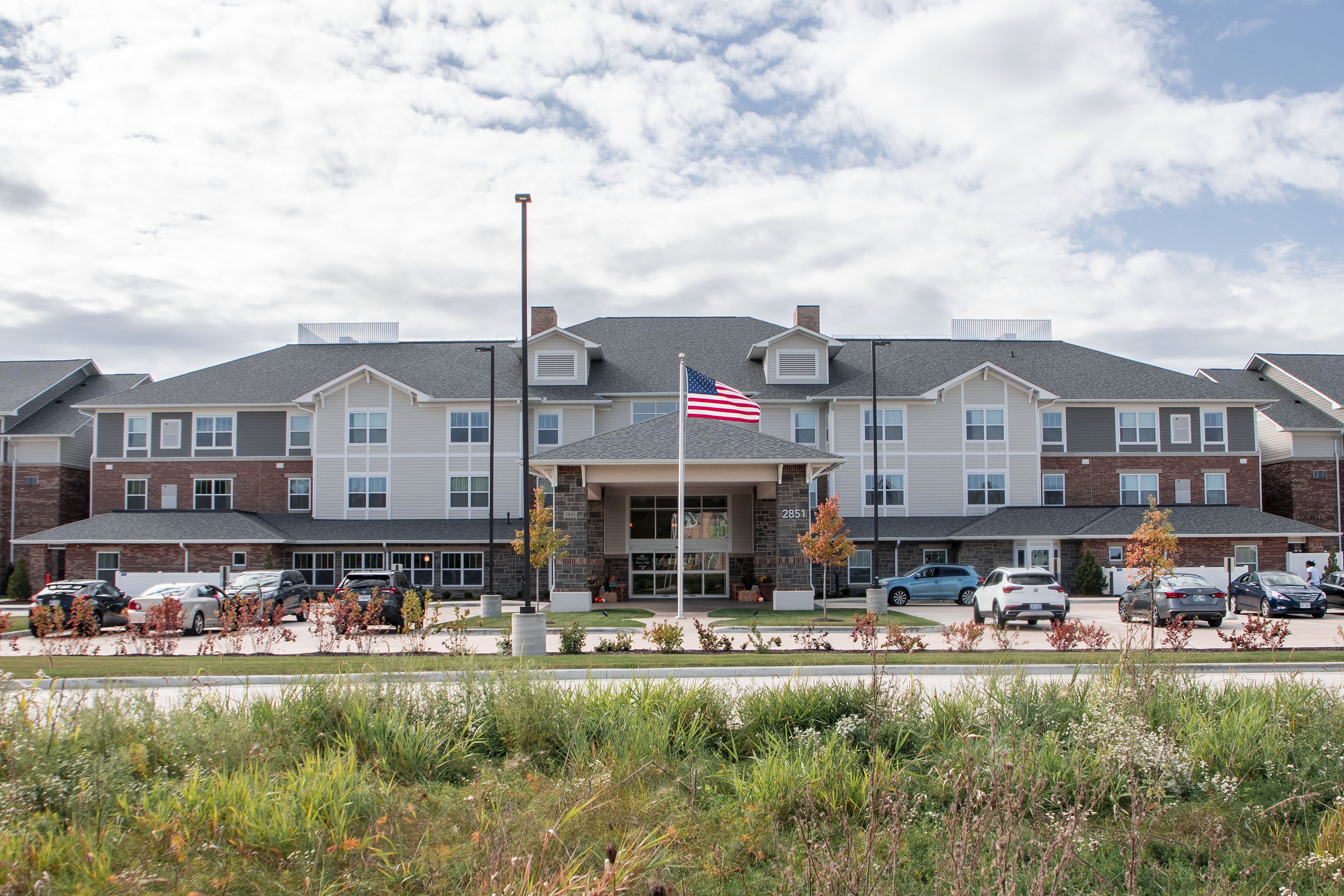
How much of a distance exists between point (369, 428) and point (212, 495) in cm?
902

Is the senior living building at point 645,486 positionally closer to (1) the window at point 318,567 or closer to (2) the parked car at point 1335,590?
(1) the window at point 318,567

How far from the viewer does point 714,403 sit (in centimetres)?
2512

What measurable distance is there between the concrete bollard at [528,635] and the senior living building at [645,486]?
20172 mm

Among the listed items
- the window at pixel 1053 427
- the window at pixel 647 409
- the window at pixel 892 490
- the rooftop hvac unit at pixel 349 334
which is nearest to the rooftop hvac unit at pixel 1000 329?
the window at pixel 1053 427

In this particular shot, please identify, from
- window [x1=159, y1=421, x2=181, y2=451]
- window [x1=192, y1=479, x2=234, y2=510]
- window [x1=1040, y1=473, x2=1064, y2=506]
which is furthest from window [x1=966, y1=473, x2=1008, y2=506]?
window [x1=159, y1=421, x2=181, y2=451]

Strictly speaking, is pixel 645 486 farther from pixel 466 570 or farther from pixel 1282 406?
pixel 1282 406

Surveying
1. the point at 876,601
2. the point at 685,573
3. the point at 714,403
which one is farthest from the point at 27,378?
the point at 876,601

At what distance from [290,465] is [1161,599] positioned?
127 feet

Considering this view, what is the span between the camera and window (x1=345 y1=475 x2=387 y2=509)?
43.3 m

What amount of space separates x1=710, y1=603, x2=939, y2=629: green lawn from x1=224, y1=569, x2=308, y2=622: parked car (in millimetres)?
14422

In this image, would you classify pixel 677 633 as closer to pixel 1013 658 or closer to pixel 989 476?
pixel 1013 658

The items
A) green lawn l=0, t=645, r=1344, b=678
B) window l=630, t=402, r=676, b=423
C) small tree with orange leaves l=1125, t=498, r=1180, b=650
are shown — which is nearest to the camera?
green lawn l=0, t=645, r=1344, b=678

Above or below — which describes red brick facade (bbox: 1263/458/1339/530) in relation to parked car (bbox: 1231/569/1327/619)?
above

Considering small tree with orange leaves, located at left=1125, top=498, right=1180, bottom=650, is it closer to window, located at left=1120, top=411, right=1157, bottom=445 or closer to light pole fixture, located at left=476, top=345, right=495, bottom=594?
window, located at left=1120, top=411, right=1157, bottom=445
